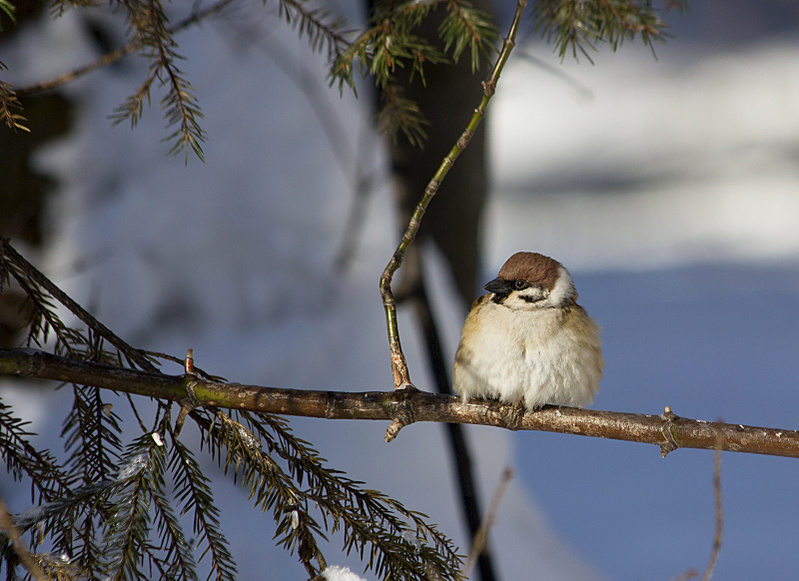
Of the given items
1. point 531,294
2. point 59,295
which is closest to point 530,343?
point 531,294

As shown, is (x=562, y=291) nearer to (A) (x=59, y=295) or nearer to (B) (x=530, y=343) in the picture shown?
(B) (x=530, y=343)

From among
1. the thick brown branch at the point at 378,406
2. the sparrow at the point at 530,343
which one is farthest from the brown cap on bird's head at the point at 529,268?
the thick brown branch at the point at 378,406

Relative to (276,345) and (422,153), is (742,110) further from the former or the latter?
(276,345)

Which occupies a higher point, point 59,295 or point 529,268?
point 529,268

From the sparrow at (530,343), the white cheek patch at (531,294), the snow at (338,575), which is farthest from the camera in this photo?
the white cheek patch at (531,294)

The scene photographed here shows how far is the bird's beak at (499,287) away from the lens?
4.06 feet

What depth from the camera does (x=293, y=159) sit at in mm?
2533

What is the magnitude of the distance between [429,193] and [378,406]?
283 millimetres

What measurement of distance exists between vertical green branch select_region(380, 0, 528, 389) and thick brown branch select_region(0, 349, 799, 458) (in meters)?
0.05

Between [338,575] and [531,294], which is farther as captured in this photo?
[531,294]

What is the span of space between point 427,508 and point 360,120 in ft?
4.60

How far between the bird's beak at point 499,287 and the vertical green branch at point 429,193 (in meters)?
0.31

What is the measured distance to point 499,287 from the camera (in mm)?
1254

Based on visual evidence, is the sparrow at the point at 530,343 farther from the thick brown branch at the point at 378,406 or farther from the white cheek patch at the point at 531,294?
the thick brown branch at the point at 378,406
